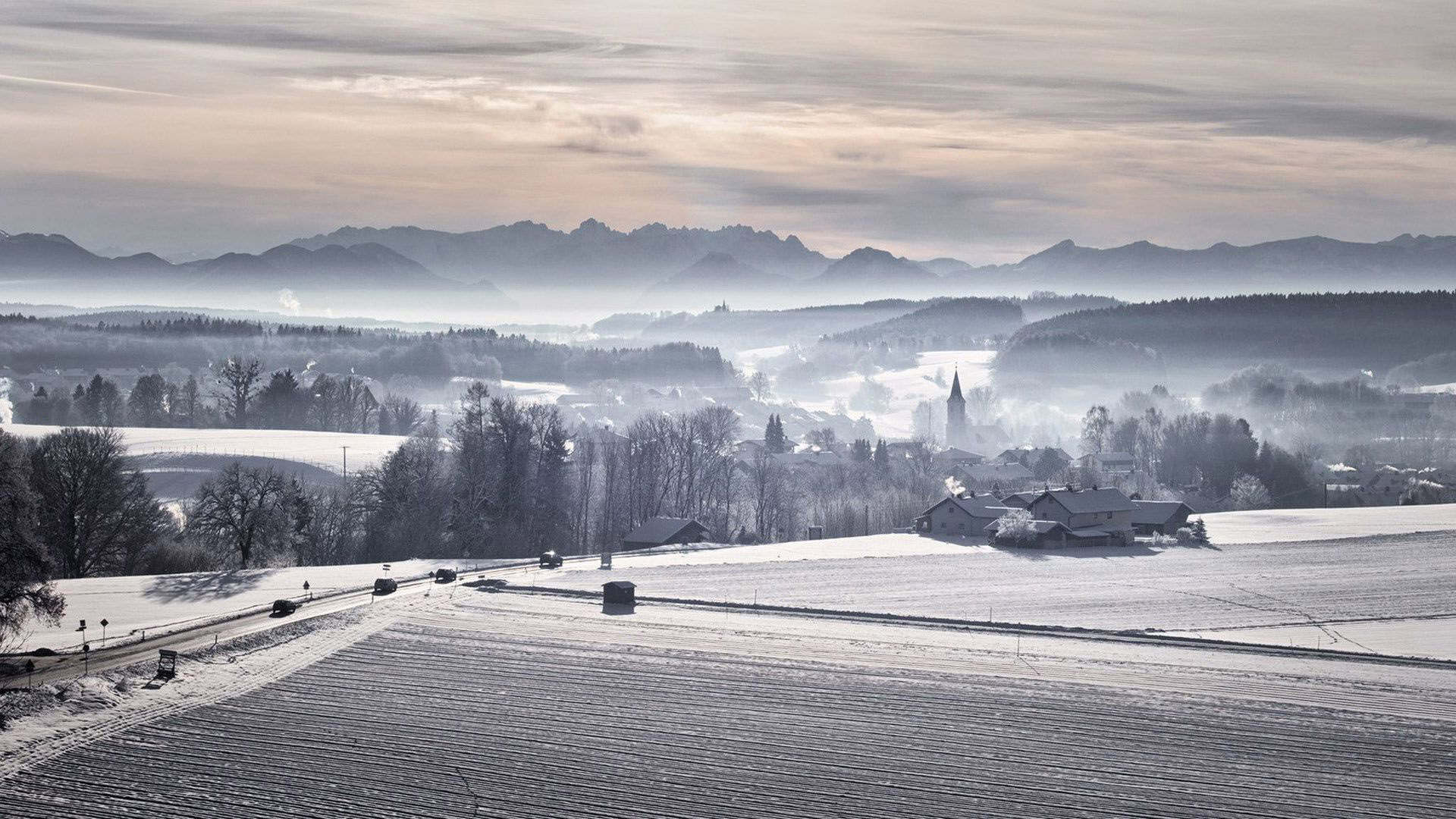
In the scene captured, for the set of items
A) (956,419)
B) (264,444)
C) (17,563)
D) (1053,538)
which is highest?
(956,419)

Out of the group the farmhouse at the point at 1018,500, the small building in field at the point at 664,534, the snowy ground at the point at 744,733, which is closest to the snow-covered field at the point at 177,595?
the snowy ground at the point at 744,733

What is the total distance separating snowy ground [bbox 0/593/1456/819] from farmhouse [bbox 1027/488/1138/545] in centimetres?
2631

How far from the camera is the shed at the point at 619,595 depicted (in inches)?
1623

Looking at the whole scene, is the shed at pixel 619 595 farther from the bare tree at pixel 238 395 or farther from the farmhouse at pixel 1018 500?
the bare tree at pixel 238 395

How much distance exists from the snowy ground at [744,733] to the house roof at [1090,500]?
27.3 m

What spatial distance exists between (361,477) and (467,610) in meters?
27.1

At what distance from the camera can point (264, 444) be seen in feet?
289

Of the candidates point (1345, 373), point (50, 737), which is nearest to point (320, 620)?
point (50, 737)

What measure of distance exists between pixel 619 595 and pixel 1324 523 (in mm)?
42971

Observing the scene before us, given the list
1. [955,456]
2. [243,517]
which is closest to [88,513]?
[243,517]

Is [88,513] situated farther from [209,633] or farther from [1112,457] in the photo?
[1112,457]

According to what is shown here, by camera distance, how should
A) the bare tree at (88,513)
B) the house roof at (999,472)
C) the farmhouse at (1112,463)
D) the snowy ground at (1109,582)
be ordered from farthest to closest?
1. the farmhouse at (1112,463)
2. the house roof at (999,472)
3. the bare tree at (88,513)
4. the snowy ground at (1109,582)

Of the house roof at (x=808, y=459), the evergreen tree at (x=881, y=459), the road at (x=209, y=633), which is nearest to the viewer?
the road at (x=209, y=633)

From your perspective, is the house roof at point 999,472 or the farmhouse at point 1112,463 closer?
the house roof at point 999,472
